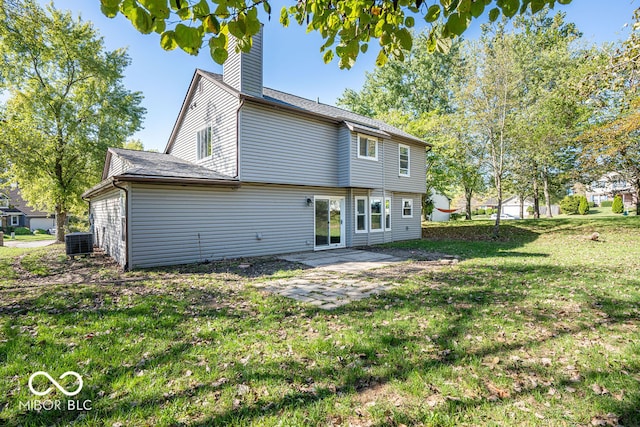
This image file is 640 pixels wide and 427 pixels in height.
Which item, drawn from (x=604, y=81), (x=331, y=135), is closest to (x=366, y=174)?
(x=331, y=135)

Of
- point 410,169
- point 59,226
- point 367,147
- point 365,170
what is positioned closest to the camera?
point 365,170

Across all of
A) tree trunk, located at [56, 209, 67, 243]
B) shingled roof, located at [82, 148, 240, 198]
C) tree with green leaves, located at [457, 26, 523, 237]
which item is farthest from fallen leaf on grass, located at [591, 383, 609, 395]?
tree trunk, located at [56, 209, 67, 243]

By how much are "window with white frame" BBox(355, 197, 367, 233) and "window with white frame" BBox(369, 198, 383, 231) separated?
36 cm

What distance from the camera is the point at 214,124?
11477mm

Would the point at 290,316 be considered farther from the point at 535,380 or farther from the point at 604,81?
the point at 604,81

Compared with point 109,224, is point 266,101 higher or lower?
higher

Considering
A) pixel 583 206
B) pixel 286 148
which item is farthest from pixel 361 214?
pixel 583 206

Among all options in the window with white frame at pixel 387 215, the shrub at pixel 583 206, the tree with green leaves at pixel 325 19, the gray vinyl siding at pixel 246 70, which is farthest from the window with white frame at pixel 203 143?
the shrub at pixel 583 206

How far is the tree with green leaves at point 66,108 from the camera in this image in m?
16.3

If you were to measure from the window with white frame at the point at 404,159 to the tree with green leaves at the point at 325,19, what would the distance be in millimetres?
12828

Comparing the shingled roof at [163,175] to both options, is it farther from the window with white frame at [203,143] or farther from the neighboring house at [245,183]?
the window with white frame at [203,143]

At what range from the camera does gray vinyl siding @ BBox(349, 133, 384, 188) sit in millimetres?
12766

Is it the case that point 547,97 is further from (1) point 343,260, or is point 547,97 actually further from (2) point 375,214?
(1) point 343,260

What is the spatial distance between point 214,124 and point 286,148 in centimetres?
301
